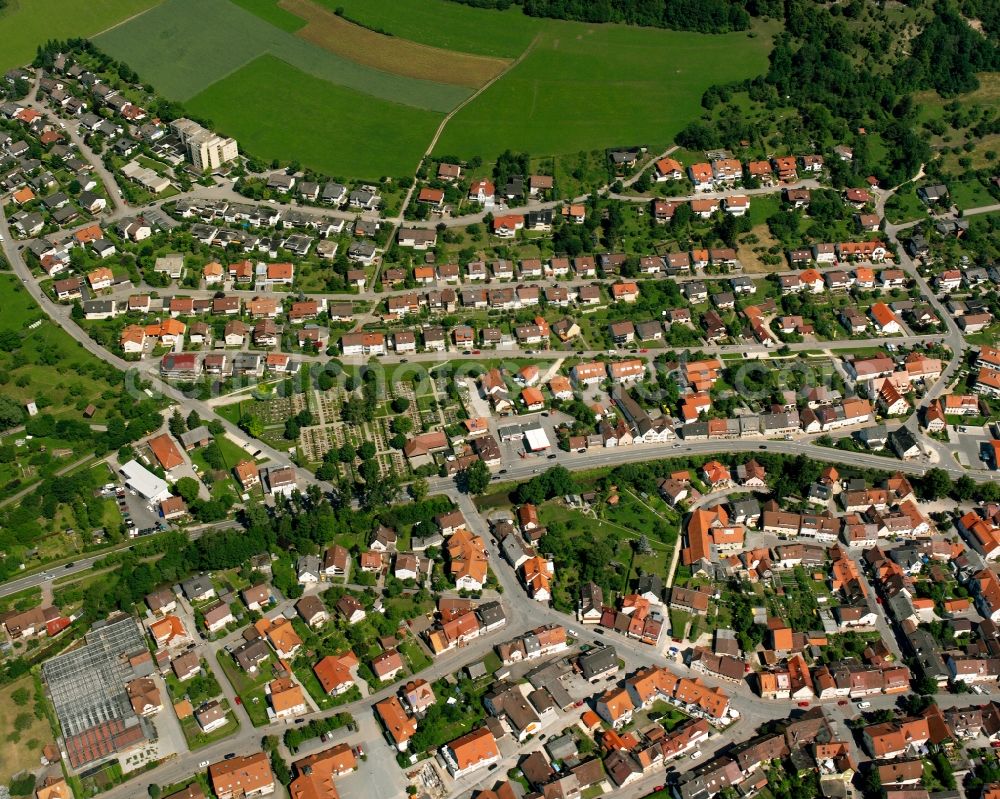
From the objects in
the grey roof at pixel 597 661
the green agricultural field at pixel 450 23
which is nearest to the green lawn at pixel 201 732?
the grey roof at pixel 597 661

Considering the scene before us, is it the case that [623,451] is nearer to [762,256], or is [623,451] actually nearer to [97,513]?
[762,256]

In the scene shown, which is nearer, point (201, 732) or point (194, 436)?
point (201, 732)

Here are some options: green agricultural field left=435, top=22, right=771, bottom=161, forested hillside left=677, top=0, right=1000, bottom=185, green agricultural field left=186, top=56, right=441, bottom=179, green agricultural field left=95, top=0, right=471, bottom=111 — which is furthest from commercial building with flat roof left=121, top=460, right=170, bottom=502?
forested hillside left=677, top=0, right=1000, bottom=185

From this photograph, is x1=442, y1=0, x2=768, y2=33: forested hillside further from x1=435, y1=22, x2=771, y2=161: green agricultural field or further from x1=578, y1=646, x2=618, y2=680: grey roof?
x1=578, y1=646, x2=618, y2=680: grey roof

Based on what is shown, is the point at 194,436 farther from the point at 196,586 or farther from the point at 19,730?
the point at 19,730

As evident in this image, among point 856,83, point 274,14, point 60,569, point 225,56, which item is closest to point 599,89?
point 856,83

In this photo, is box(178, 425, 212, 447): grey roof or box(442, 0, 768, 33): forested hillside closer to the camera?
box(178, 425, 212, 447): grey roof
